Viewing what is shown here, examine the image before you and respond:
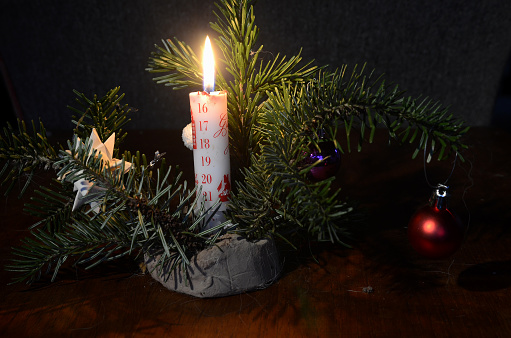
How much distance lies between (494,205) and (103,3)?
0.99 meters

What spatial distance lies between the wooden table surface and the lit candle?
9cm

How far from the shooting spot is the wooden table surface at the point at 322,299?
1.19 feet

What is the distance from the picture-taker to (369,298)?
40cm

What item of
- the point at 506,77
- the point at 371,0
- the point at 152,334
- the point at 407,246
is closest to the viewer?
the point at 152,334

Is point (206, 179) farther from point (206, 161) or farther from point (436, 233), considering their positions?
point (436, 233)

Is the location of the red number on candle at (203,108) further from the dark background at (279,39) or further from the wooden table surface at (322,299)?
the dark background at (279,39)

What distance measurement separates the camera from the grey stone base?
390 mm

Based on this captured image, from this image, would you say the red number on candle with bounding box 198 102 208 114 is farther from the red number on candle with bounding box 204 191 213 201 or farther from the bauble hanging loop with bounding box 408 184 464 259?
the bauble hanging loop with bounding box 408 184 464 259

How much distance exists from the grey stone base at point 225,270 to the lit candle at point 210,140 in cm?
4

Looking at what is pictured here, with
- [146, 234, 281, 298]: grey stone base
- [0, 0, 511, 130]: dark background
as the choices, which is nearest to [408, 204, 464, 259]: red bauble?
[146, 234, 281, 298]: grey stone base

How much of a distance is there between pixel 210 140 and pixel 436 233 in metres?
0.21

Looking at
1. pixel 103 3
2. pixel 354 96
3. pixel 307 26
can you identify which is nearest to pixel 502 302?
pixel 354 96

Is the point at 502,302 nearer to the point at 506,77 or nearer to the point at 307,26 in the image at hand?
the point at 307,26

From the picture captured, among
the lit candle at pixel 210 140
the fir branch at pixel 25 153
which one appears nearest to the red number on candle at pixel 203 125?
the lit candle at pixel 210 140
